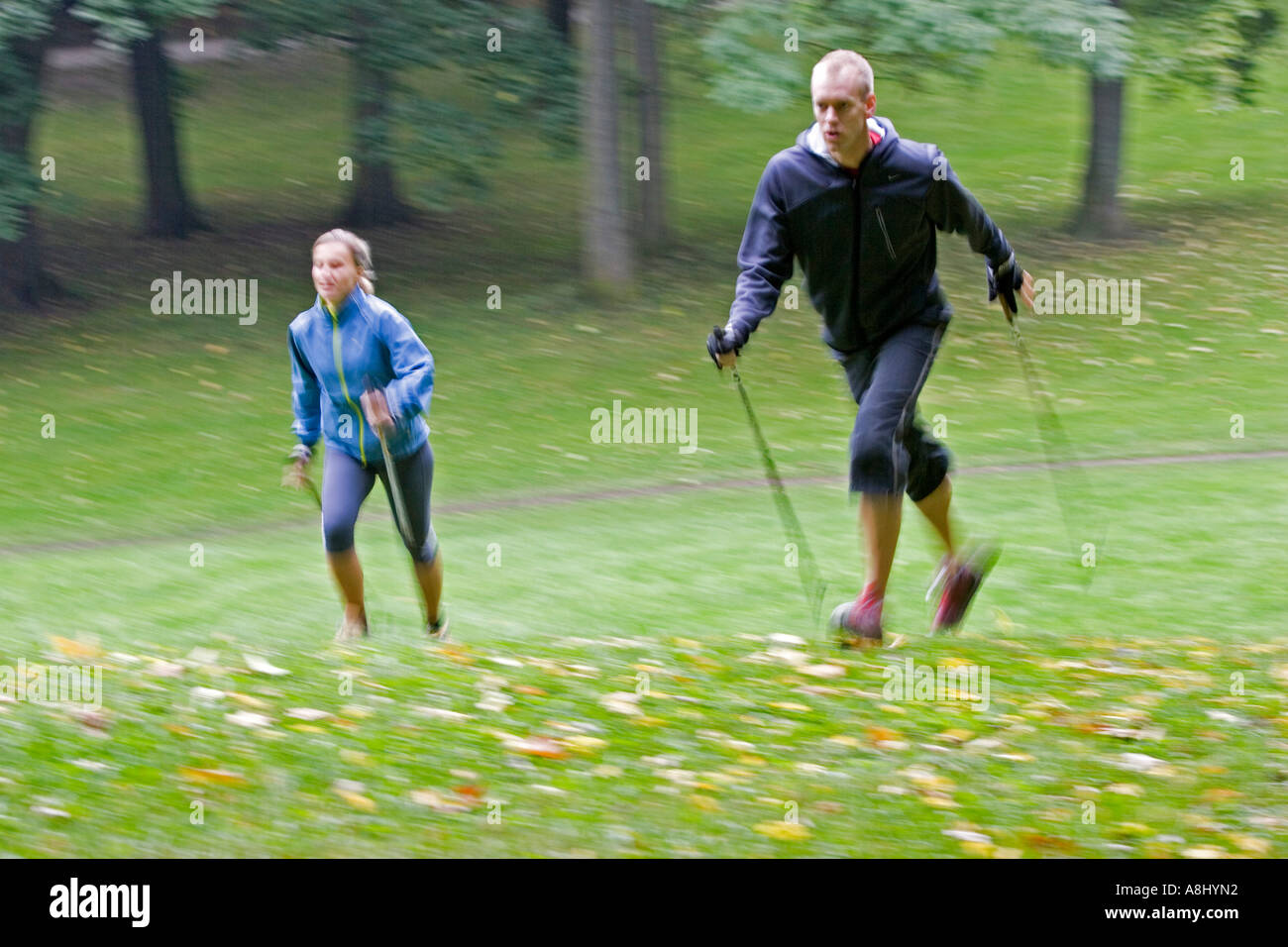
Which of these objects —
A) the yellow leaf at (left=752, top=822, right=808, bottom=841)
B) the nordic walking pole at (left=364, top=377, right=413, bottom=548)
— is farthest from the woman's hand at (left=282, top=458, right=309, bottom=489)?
the yellow leaf at (left=752, top=822, right=808, bottom=841)

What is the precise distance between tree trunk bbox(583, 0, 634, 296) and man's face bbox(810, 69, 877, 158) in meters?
13.7

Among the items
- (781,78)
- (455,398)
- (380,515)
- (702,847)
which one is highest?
(781,78)

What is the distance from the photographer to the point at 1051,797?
191 inches

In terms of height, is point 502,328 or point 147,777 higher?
Result: point 502,328

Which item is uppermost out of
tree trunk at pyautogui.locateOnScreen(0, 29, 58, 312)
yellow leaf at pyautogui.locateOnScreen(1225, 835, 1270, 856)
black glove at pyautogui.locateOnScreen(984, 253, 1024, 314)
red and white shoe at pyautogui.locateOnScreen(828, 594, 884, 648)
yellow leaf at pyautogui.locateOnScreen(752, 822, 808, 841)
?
tree trunk at pyautogui.locateOnScreen(0, 29, 58, 312)

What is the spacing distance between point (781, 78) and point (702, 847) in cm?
1517

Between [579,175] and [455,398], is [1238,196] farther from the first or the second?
[455,398]

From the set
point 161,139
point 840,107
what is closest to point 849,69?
point 840,107

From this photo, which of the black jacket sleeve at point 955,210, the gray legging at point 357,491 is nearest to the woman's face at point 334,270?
the gray legging at point 357,491

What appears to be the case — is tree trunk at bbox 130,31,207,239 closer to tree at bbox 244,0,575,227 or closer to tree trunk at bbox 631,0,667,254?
tree at bbox 244,0,575,227

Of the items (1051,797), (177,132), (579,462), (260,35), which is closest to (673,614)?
(1051,797)

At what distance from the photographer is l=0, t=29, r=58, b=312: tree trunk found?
1881 cm

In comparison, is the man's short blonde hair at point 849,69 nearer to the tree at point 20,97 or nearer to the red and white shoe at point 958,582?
the red and white shoe at point 958,582

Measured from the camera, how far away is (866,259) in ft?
20.7
